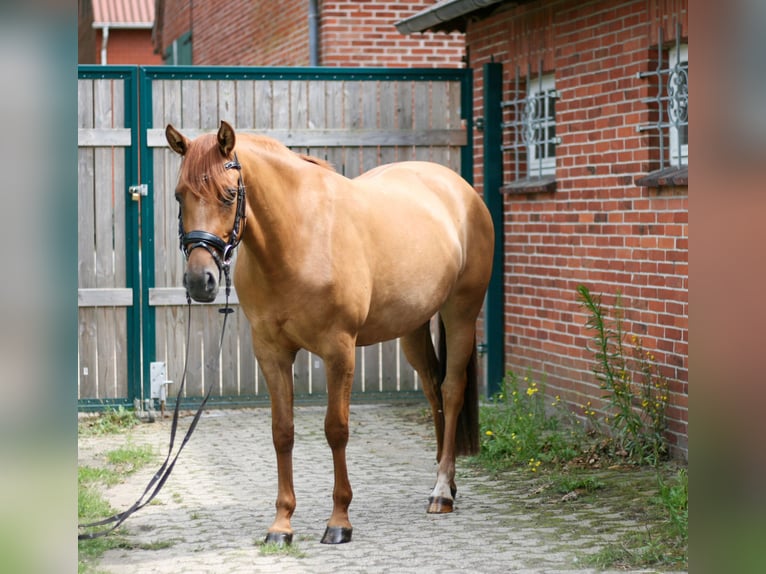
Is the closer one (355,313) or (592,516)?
(355,313)

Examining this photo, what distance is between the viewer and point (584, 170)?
8250 millimetres

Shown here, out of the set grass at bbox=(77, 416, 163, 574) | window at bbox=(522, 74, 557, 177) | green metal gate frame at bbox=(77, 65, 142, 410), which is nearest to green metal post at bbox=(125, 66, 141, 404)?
green metal gate frame at bbox=(77, 65, 142, 410)

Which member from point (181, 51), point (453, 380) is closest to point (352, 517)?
point (453, 380)

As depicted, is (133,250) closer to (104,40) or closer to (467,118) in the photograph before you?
(467,118)

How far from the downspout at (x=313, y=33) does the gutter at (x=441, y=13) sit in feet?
8.72

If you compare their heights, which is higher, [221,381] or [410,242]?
[410,242]

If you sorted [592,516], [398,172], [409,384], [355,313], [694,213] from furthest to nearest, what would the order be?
[409,384] → [398,172] → [592,516] → [355,313] → [694,213]

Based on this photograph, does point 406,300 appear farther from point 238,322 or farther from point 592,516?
point 238,322

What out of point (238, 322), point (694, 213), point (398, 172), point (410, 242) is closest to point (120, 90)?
point (238, 322)

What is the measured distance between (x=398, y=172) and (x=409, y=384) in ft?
11.4

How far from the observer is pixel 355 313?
551 centimetres

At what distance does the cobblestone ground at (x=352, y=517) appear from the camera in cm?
508

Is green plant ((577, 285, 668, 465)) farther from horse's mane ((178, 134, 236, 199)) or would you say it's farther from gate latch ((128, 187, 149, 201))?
gate latch ((128, 187, 149, 201))

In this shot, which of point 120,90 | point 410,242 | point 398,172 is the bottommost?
point 410,242
